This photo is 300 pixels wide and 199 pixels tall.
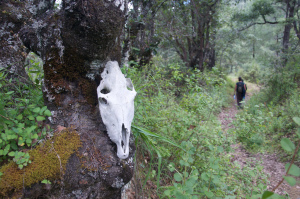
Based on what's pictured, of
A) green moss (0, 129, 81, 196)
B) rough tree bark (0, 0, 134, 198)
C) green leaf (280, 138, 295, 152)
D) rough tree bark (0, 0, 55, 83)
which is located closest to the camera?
green leaf (280, 138, 295, 152)

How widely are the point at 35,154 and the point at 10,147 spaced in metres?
0.26

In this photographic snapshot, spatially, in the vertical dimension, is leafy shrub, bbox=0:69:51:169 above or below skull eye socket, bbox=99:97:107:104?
below

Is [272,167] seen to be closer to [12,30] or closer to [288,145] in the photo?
[288,145]

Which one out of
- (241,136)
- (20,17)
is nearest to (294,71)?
(241,136)

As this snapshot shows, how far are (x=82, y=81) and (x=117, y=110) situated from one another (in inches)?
22.1

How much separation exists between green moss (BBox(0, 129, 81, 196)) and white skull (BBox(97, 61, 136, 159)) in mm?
350

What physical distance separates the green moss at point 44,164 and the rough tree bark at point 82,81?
0.06 metres

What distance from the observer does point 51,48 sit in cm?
189

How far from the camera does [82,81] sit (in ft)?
6.72

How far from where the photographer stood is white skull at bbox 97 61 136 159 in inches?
71.1

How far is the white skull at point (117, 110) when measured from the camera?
181 centimetres

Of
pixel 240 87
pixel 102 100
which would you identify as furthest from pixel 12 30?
pixel 240 87

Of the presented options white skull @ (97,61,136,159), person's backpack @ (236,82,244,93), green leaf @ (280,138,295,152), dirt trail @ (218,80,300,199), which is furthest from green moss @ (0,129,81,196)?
person's backpack @ (236,82,244,93)

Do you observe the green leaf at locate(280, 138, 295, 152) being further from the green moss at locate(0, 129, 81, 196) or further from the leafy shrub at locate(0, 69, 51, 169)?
the leafy shrub at locate(0, 69, 51, 169)
